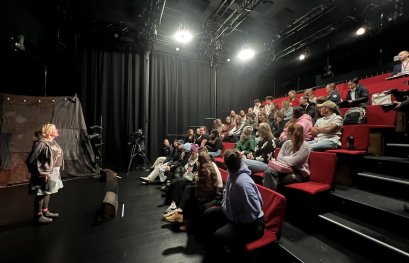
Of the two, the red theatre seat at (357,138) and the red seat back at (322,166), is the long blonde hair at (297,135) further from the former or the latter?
the red theatre seat at (357,138)

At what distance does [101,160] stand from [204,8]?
5588mm

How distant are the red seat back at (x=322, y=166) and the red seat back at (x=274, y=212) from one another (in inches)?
32.8

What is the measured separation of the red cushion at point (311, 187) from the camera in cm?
208

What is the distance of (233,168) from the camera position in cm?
190

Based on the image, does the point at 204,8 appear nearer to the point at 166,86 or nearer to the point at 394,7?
the point at 166,86

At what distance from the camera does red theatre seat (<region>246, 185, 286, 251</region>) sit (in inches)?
68.6

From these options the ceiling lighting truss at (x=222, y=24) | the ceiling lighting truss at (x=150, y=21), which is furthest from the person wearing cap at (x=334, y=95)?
the ceiling lighting truss at (x=150, y=21)

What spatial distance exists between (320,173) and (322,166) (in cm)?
9

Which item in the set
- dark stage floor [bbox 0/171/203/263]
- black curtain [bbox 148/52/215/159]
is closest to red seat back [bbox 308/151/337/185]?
dark stage floor [bbox 0/171/203/263]

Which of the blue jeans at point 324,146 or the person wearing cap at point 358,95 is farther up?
the person wearing cap at point 358,95

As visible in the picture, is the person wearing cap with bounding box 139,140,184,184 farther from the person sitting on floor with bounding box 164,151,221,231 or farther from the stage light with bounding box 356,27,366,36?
the stage light with bounding box 356,27,366,36

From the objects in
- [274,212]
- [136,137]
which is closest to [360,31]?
[274,212]

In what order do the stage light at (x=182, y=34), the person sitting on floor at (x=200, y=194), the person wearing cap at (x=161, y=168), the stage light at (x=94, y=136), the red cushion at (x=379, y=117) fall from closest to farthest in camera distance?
the person sitting on floor at (x=200, y=194) < the red cushion at (x=379, y=117) < the person wearing cap at (x=161, y=168) < the stage light at (x=94, y=136) < the stage light at (x=182, y=34)

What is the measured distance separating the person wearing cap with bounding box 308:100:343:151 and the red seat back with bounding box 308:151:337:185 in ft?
1.76
